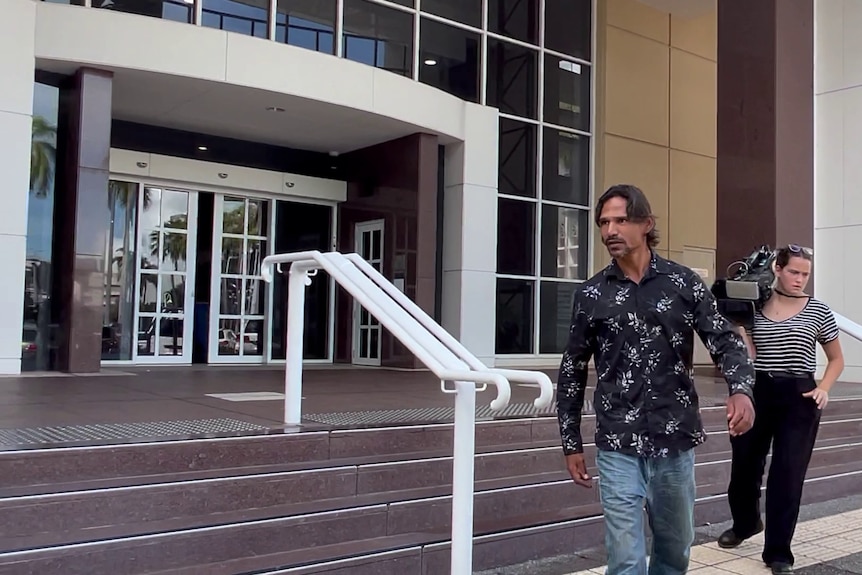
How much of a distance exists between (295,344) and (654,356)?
267cm

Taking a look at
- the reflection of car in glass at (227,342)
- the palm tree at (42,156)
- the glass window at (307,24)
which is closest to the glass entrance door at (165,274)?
the reflection of car in glass at (227,342)

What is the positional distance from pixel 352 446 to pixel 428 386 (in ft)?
13.8

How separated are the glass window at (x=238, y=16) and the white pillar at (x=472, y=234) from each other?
10.9ft

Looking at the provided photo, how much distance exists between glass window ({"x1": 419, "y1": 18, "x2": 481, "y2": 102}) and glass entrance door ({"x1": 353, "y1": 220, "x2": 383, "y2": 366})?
2.47m

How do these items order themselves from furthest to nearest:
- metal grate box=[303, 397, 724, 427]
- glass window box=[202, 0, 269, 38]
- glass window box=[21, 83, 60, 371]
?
glass window box=[202, 0, 269, 38]
glass window box=[21, 83, 60, 371]
metal grate box=[303, 397, 724, 427]

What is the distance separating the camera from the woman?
461 centimetres

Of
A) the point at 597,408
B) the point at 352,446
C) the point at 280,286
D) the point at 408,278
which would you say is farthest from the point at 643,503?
the point at 280,286

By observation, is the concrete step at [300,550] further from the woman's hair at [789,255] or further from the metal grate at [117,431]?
the woman's hair at [789,255]

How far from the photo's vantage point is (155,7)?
1030 cm

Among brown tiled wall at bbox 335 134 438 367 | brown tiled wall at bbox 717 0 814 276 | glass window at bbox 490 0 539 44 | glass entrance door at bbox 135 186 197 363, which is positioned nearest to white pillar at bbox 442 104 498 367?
brown tiled wall at bbox 335 134 438 367

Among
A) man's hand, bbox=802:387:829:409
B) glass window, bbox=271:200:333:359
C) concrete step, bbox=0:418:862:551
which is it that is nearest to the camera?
concrete step, bbox=0:418:862:551

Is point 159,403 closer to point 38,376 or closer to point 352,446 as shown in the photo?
point 352,446

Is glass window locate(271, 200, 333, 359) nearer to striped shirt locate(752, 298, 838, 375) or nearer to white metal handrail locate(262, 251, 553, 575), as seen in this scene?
white metal handrail locate(262, 251, 553, 575)

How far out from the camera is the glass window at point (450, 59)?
13.0m
